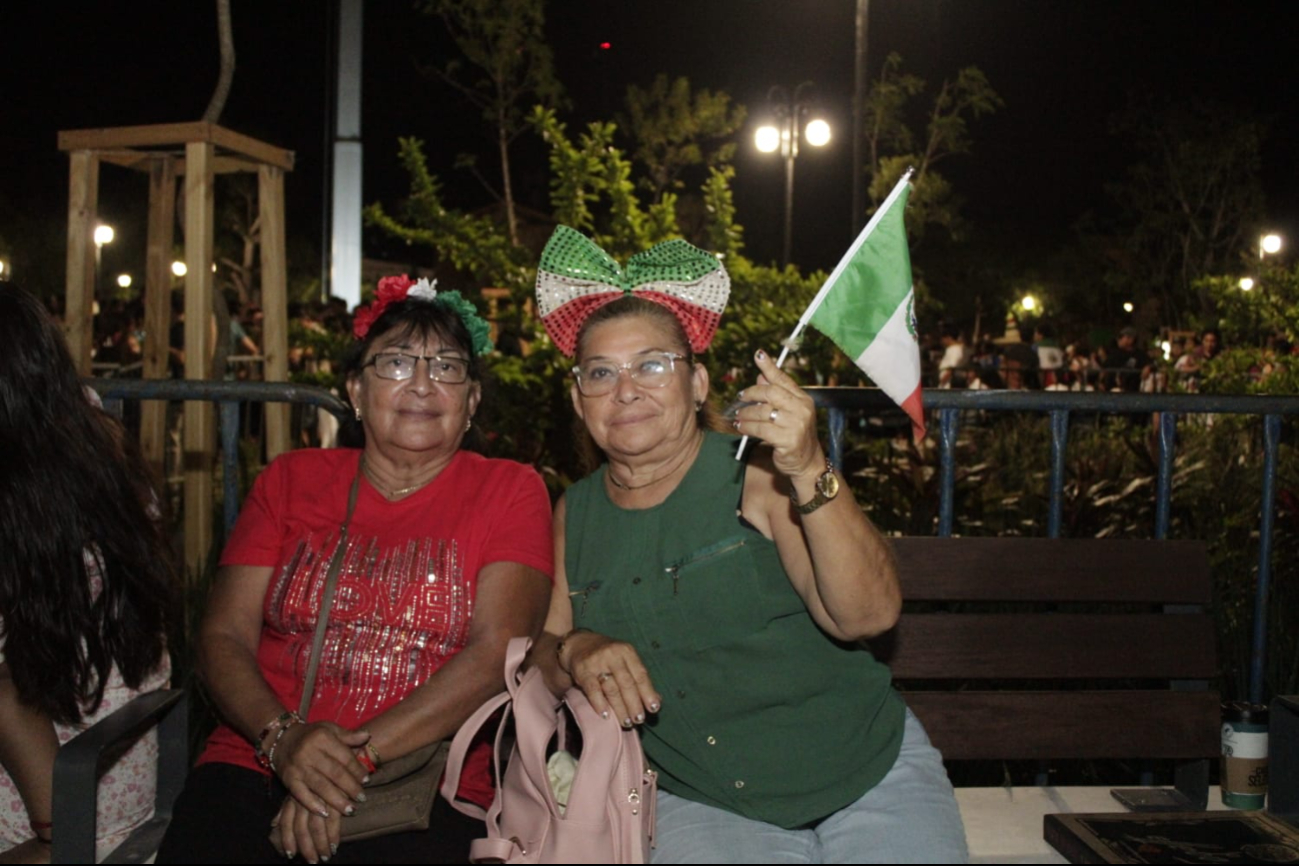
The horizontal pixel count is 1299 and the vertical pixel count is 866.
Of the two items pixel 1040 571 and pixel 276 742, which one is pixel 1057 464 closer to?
pixel 1040 571

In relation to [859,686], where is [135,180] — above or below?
above

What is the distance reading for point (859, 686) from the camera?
108 inches

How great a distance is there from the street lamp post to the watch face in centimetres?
1656

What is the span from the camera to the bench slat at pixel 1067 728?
3.17 m

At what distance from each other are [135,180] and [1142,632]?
3625 cm

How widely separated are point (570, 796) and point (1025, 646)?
1.42 m

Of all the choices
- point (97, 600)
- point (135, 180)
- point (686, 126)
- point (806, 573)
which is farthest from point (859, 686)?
point (135, 180)

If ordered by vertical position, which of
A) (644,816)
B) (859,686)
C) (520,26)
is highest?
(520,26)

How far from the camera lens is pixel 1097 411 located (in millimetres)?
3465

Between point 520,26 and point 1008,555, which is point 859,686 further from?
point 520,26

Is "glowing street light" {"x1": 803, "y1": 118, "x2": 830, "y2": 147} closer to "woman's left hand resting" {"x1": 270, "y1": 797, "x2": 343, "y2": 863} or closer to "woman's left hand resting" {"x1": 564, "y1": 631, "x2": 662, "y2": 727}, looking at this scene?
"woman's left hand resting" {"x1": 564, "y1": 631, "x2": 662, "y2": 727}

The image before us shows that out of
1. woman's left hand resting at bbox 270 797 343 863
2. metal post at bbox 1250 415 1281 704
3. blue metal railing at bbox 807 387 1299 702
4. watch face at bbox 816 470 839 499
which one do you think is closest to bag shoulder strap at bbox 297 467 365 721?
woman's left hand resting at bbox 270 797 343 863

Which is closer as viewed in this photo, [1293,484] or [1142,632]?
[1142,632]

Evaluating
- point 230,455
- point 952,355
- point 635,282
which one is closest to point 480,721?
point 635,282
